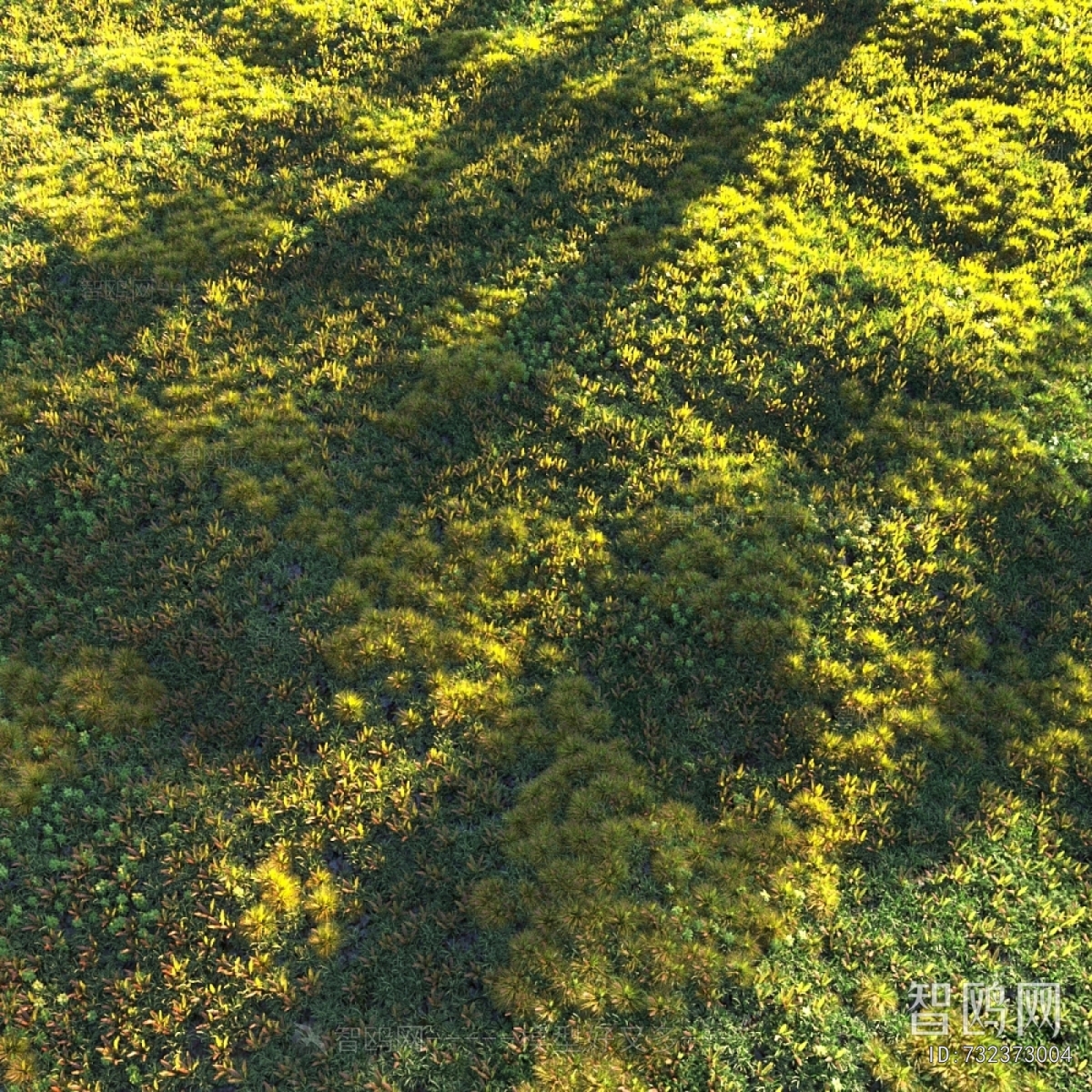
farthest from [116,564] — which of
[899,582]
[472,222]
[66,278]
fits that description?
[899,582]

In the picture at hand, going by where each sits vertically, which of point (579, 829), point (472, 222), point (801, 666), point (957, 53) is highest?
point (957, 53)

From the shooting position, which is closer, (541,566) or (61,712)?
(61,712)

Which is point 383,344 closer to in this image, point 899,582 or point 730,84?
point 899,582

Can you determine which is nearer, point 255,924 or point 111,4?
point 255,924

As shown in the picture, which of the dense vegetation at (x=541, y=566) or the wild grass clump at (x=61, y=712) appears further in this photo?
the wild grass clump at (x=61, y=712)

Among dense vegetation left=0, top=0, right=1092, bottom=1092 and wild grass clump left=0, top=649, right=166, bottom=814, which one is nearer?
dense vegetation left=0, top=0, right=1092, bottom=1092

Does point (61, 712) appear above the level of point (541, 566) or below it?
below

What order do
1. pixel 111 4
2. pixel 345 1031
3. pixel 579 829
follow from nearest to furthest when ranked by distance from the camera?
1. pixel 345 1031
2. pixel 579 829
3. pixel 111 4

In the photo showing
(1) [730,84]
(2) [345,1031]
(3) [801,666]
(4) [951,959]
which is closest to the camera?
(2) [345,1031]
